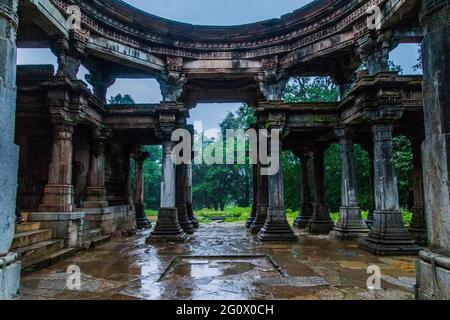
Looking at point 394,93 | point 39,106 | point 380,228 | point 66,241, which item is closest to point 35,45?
point 39,106

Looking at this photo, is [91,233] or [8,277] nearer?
[8,277]

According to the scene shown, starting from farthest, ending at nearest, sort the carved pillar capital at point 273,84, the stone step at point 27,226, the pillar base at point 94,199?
the carved pillar capital at point 273,84, the pillar base at point 94,199, the stone step at point 27,226

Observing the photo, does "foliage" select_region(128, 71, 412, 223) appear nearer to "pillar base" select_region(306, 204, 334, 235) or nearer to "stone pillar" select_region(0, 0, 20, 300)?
"pillar base" select_region(306, 204, 334, 235)

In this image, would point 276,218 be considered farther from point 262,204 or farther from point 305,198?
point 305,198

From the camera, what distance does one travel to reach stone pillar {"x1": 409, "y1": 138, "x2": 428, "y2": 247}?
963 centimetres

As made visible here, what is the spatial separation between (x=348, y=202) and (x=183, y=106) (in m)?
6.53

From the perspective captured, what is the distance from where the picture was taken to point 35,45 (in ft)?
30.9

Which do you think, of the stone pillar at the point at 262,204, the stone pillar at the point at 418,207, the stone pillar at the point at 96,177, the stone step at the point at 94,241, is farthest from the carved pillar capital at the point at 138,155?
the stone pillar at the point at 418,207

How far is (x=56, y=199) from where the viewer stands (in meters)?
7.91

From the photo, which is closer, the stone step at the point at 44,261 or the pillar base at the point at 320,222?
the stone step at the point at 44,261

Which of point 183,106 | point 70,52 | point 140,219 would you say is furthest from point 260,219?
point 70,52

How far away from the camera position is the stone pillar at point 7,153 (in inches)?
121

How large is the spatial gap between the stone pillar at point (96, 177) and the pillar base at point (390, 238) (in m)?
8.68

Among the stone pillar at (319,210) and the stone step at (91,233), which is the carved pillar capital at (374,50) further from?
the stone step at (91,233)
